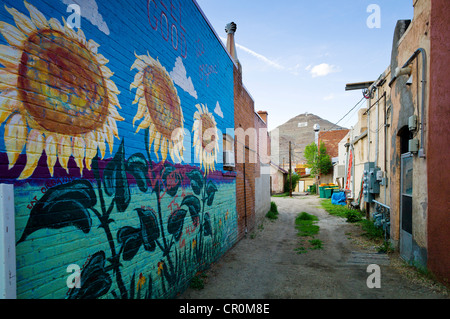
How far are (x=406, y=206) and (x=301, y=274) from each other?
9.25 ft

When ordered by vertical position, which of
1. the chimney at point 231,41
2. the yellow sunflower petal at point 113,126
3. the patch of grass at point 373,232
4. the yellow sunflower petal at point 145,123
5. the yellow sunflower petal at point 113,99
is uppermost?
the chimney at point 231,41

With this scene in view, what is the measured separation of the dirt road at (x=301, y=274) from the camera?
430 cm

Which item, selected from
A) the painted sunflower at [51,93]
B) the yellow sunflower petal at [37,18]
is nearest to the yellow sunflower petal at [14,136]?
the painted sunflower at [51,93]

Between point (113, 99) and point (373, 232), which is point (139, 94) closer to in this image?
point (113, 99)

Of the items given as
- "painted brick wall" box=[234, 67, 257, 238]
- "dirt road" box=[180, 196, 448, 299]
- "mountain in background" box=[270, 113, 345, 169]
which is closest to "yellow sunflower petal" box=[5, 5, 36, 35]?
"dirt road" box=[180, 196, 448, 299]

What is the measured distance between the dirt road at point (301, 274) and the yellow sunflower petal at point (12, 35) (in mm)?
3802

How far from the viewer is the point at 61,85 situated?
227 cm

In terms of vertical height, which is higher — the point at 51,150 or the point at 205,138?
the point at 205,138

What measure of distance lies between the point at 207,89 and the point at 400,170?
4.89 m

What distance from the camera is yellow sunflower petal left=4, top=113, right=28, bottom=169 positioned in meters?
1.85

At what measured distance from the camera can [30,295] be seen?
1974mm

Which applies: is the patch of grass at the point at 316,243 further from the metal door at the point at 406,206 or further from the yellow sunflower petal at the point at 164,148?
the yellow sunflower petal at the point at 164,148

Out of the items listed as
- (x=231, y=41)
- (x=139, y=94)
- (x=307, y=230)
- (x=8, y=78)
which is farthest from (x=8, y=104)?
(x=307, y=230)
